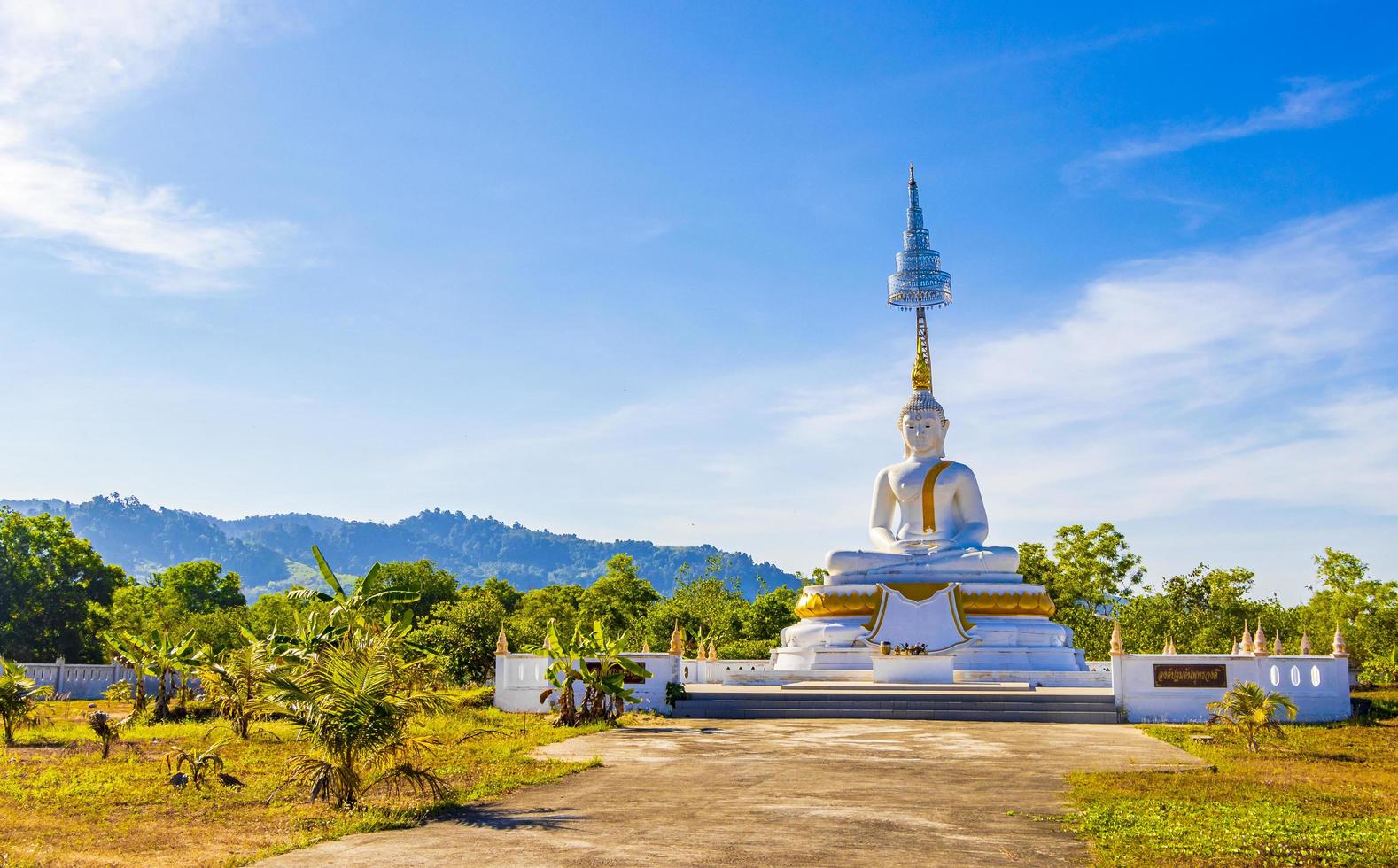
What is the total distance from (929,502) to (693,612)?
54.4 feet

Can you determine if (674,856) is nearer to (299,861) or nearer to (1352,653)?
(299,861)

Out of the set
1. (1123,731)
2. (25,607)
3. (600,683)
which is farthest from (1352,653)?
(25,607)

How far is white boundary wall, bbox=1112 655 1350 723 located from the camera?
76.9ft

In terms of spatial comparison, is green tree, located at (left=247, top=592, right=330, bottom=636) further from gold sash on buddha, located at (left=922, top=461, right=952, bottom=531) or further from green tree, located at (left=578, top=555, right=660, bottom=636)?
gold sash on buddha, located at (left=922, top=461, right=952, bottom=531)

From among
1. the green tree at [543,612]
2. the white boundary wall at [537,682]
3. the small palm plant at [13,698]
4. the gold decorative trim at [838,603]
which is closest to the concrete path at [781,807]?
the white boundary wall at [537,682]

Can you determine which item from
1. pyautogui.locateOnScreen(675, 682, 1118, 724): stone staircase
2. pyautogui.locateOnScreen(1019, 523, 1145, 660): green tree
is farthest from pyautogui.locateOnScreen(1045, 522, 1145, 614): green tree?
pyautogui.locateOnScreen(675, 682, 1118, 724): stone staircase

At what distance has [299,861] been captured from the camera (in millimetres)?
9836

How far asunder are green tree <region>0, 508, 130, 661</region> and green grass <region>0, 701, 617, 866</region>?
31.1m

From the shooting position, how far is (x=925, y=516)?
41.2 m

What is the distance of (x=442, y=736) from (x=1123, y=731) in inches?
474

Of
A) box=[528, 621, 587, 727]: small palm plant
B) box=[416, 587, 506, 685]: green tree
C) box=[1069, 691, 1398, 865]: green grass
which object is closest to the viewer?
box=[1069, 691, 1398, 865]: green grass

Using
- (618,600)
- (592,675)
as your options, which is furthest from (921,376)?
(618,600)

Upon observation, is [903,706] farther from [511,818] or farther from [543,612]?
[543,612]

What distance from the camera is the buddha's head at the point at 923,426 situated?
1677 inches
